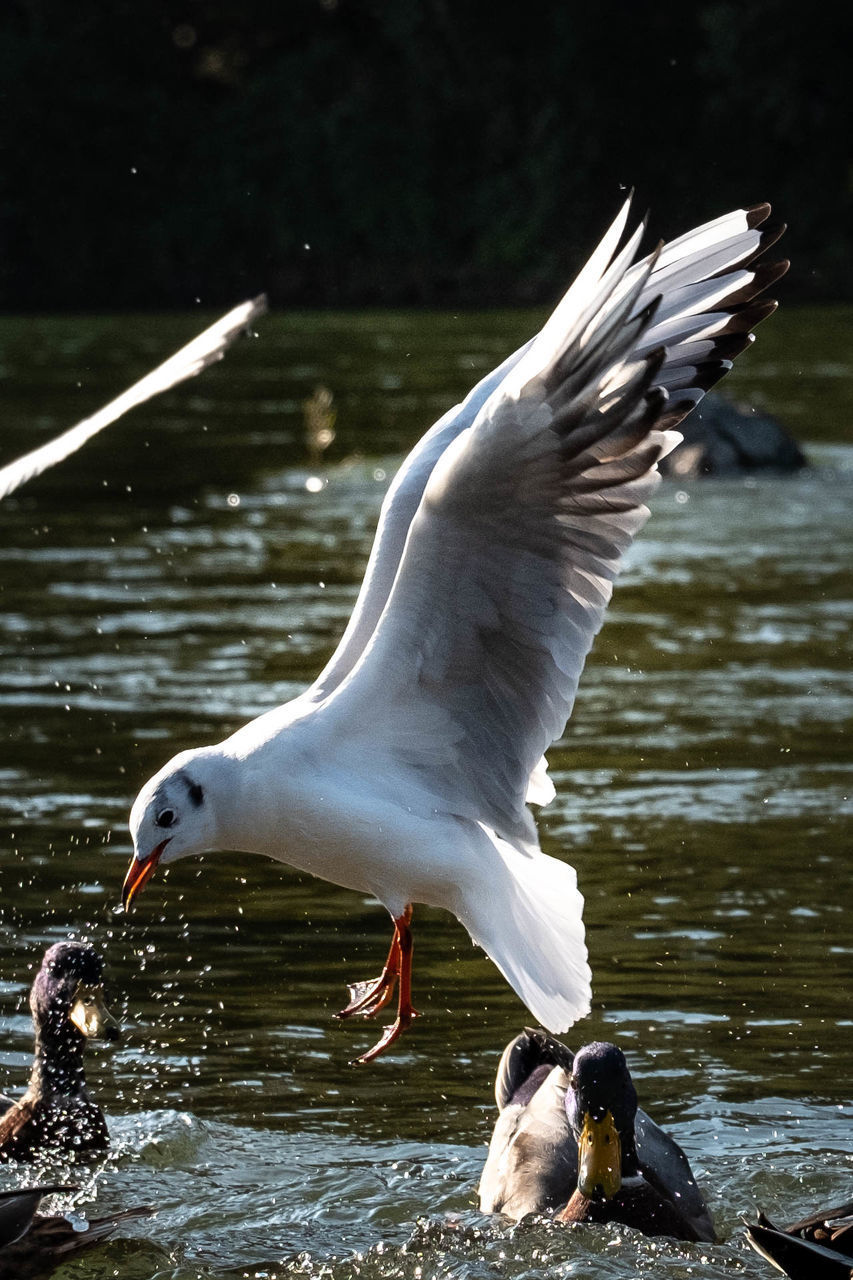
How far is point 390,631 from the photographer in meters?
5.75

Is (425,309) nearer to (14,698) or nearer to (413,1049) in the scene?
(14,698)

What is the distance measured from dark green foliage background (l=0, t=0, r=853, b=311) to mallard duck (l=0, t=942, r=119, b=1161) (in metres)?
42.3

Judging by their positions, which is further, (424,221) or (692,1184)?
(424,221)

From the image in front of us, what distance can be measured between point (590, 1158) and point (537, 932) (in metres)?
0.79

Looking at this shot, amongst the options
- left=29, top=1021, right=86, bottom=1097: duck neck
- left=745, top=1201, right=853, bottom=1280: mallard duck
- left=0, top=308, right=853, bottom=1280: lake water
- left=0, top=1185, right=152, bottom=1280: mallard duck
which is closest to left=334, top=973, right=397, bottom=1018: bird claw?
left=0, top=308, right=853, bottom=1280: lake water

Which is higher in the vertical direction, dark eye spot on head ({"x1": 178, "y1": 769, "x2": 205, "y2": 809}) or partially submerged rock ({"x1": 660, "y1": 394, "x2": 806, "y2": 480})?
partially submerged rock ({"x1": 660, "y1": 394, "x2": 806, "y2": 480})

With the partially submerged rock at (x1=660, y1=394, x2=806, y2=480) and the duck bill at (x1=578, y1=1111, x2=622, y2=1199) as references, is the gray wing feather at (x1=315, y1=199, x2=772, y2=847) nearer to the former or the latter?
the duck bill at (x1=578, y1=1111, x2=622, y2=1199)

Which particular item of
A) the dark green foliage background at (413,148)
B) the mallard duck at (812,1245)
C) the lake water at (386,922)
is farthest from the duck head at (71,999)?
the dark green foliage background at (413,148)

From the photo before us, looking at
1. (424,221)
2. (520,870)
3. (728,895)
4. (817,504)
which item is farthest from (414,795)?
(424,221)

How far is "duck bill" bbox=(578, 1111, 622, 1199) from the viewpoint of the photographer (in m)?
5.46

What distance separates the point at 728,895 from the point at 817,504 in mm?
9550

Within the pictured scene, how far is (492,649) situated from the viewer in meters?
5.93

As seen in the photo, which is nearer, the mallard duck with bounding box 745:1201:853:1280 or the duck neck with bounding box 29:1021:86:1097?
the mallard duck with bounding box 745:1201:853:1280

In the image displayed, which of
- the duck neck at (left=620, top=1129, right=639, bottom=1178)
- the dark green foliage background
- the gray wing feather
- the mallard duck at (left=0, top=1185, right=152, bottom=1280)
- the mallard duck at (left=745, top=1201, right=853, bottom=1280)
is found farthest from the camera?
the dark green foliage background
